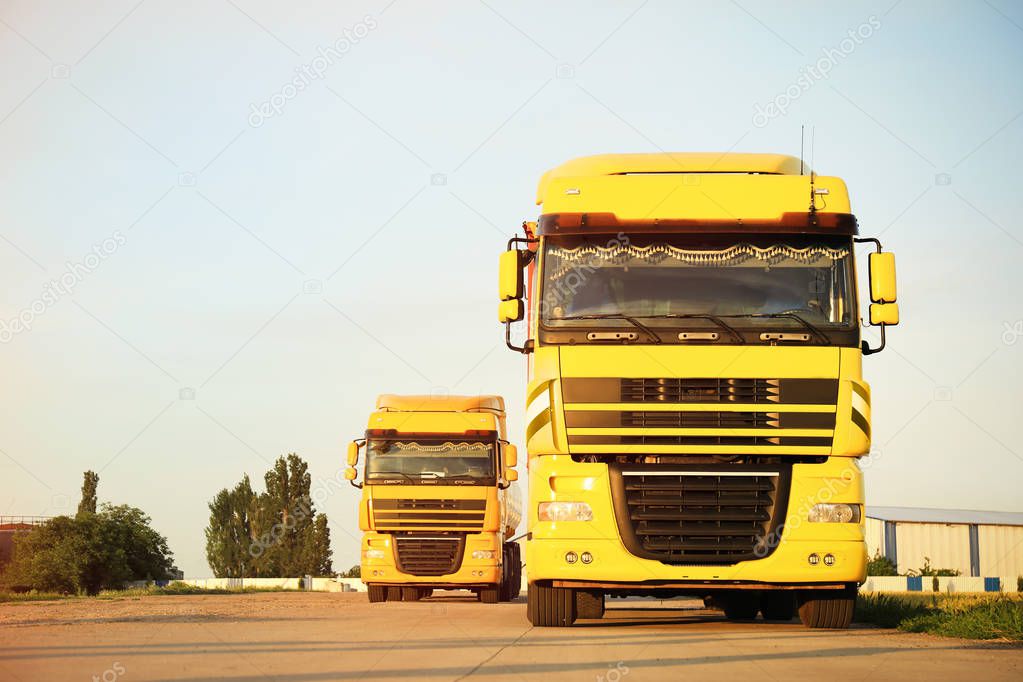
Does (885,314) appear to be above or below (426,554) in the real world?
above

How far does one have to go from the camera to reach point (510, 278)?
1241 cm

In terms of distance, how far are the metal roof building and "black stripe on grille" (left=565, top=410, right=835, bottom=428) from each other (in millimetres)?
46903

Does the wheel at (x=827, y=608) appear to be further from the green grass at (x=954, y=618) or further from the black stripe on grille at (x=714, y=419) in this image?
the black stripe on grille at (x=714, y=419)

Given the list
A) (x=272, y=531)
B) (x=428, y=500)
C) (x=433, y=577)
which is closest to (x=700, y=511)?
(x=428, y=500)

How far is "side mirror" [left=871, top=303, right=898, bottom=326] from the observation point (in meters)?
11.9

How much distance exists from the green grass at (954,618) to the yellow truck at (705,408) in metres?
1.09

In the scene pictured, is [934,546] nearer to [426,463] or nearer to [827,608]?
[426,463]

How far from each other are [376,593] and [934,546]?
39.4 metres

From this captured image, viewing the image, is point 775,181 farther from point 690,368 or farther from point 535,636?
point 535,636

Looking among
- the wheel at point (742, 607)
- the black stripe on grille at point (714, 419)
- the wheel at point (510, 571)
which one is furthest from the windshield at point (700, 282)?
the wheel at point (510, 571)

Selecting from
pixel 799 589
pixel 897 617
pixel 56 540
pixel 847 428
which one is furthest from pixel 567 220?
pixel 56 540

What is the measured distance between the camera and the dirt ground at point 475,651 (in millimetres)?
8461

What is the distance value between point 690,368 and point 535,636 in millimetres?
2794

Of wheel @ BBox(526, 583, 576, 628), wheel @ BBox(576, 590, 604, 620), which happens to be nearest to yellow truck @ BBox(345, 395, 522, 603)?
wheel @ BBox(576, 590, 604, 620)
